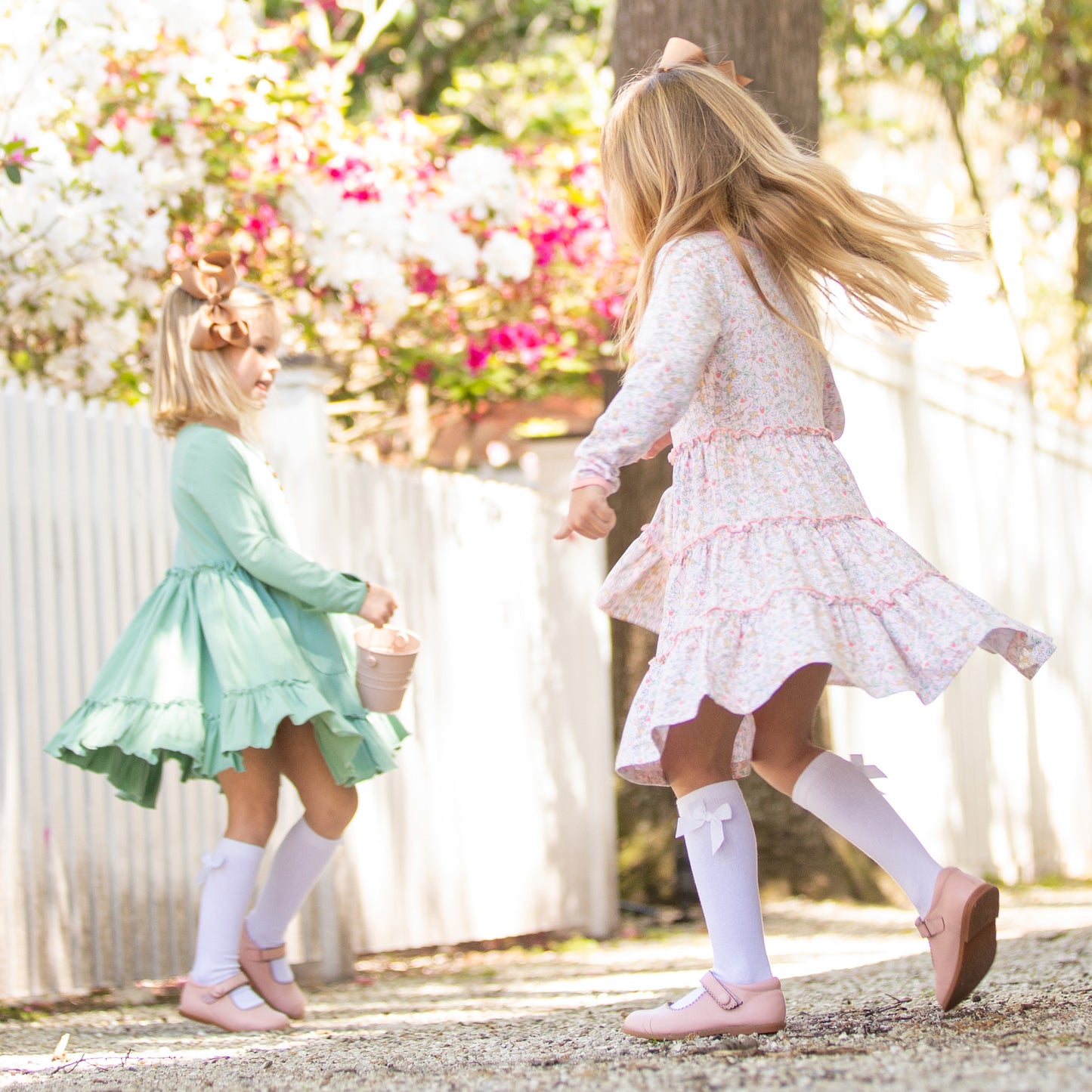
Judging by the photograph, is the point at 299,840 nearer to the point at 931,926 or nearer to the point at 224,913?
the point at 224,913

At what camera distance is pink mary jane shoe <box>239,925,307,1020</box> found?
3336mm

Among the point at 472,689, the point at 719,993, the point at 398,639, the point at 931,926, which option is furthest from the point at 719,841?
the point at 472,689

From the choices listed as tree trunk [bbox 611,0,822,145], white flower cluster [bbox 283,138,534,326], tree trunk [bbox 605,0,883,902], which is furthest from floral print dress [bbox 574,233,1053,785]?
white flower cluster [bbox 283,138,534,326]

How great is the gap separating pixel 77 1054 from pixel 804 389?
1.86 meters

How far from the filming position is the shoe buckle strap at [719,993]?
251cm

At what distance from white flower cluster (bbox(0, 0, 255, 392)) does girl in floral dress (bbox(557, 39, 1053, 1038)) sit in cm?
224

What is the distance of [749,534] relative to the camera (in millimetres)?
2607

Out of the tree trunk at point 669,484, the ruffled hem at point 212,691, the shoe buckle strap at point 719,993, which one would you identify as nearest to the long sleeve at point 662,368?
the shoe buckle strap at point 719,993

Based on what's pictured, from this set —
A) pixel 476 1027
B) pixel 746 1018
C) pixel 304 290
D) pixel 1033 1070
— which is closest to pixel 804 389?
pixel 746 1018

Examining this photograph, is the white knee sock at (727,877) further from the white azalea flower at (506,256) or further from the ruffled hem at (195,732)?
the white azalea flower at (506,256)

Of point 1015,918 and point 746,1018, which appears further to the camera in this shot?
point 1015,918

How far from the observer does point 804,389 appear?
279 cm

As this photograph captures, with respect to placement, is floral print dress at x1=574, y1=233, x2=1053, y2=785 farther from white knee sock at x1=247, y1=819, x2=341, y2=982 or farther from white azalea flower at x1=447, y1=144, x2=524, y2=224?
white azalea flower at x1=447, y1=144, x2=524, y2=224

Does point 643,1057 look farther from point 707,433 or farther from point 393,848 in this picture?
point 393,848
